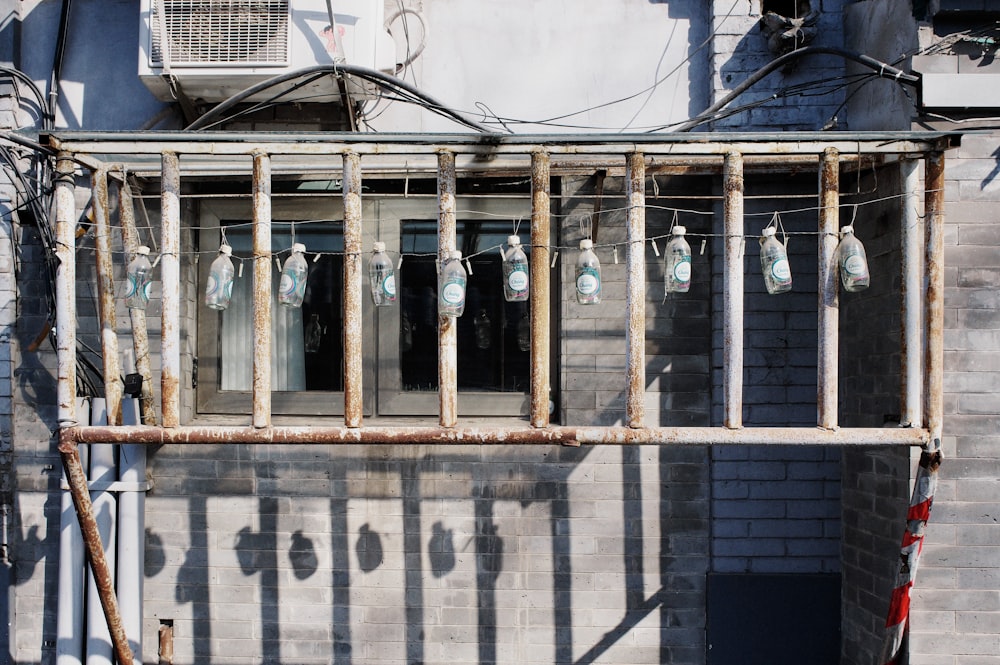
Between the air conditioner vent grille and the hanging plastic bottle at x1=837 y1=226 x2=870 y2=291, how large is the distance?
3488 mm

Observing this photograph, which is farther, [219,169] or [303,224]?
[303,224]

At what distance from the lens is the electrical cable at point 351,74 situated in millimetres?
4551

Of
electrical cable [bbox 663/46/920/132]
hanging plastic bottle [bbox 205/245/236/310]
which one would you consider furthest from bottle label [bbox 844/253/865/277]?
hanging plastic bottle [bbox 205/245/236/310]

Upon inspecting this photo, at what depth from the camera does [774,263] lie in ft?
13.0

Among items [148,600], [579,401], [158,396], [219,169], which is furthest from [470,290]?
[148,600]

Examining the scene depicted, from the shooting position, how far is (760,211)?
493cm

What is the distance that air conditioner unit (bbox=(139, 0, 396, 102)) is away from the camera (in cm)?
462

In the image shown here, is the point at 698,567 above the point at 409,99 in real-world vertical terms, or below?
below

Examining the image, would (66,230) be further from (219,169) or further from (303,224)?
(303,224)

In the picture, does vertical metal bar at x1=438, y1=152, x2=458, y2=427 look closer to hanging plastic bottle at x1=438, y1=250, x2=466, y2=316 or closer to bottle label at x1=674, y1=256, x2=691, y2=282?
hanging plastic bottle at x1=438, y1=250, x2=466, y2=316

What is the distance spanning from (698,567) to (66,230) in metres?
4.31

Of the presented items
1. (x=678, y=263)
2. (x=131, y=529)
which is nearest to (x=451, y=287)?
(x=678, y=263)

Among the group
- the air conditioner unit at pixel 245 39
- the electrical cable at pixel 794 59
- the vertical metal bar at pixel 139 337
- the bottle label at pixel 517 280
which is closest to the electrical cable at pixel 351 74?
the air conditioner unit at pixel 245 39

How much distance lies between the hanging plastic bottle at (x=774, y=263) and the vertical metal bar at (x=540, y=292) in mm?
1198
